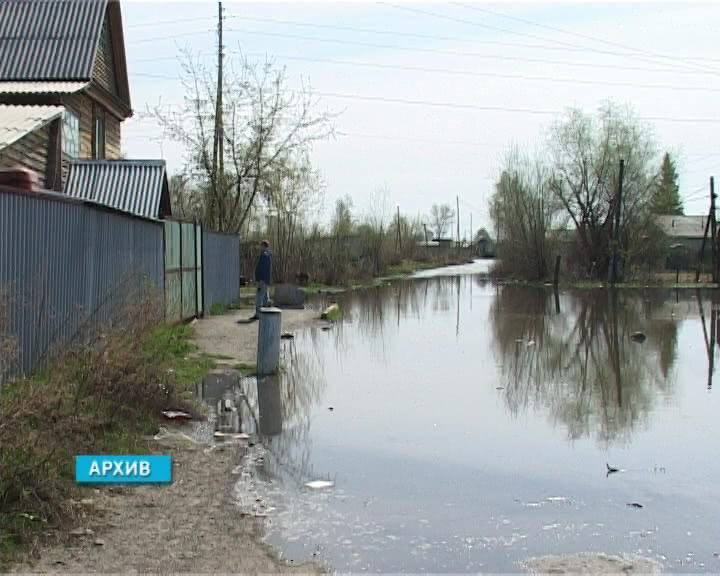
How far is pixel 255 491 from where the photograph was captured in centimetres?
725

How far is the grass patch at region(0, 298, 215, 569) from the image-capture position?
18.2 feet

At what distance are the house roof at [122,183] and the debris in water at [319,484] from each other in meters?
13.7

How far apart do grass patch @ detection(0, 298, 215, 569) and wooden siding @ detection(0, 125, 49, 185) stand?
715cm

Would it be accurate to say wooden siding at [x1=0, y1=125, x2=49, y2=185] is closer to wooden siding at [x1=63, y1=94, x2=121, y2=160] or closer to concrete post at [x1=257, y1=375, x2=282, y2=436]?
wooden siding at [x1=63, y1=94, x2=121, y2=160]

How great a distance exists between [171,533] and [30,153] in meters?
14.0

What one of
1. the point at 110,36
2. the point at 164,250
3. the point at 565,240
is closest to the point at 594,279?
the point at 565,240

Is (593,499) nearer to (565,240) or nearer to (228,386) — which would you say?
(228,386)

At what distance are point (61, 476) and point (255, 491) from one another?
1.60 m

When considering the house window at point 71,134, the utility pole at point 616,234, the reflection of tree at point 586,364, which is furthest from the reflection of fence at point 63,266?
the utility pole at point 616,234

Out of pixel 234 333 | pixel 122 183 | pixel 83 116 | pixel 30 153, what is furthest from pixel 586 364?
pixel 83 116

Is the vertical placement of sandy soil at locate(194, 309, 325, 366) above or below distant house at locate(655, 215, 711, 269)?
below

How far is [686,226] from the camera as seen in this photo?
3268 inches

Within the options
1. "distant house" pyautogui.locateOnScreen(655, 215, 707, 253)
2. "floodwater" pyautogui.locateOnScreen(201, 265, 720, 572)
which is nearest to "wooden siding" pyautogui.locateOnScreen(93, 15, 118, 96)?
"floodwater" pyautogui.locateOnScreen(201, 265, 720, 572)

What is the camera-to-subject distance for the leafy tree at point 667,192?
58.0 meters
